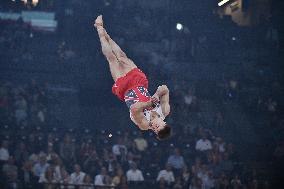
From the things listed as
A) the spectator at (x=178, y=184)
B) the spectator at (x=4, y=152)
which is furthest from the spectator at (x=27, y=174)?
the spectator at (x=178, y=184)

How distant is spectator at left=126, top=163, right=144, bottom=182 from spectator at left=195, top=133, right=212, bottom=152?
221 centimetres

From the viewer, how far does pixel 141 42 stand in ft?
60.0

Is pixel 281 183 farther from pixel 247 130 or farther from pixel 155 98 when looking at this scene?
pixel 155 98

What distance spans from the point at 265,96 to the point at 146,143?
16.8 ft

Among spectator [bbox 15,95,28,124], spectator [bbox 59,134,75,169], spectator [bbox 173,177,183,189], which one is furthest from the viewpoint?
spectator [bbox 15,95,28,124]

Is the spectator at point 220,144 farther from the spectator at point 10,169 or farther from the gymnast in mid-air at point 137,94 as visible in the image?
the gymnast in mid-air at point 137,94

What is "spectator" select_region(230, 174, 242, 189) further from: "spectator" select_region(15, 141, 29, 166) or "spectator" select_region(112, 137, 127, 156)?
"spectator" select_region(15, 141, 29, 166)

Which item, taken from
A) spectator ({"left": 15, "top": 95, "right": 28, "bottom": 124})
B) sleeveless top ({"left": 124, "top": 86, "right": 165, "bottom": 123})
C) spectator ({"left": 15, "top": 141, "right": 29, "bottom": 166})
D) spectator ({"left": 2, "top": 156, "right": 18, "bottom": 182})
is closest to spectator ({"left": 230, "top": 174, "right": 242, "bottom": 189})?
spectator ({"left": 15, "top": 141, "right": 29, "bottom": 166})

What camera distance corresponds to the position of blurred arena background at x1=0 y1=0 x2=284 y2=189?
12.9 meters

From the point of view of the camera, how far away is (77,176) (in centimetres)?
1227

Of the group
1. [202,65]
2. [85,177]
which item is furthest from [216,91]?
[85,177]

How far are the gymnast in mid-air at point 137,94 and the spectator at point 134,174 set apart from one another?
16.2ft

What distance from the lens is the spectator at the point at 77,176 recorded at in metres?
12.2

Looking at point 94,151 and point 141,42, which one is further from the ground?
point 141,42
